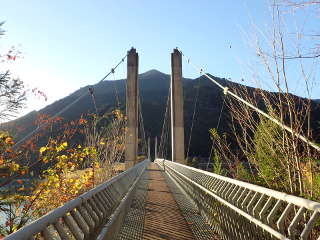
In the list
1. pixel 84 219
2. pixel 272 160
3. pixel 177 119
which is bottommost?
pixel 84 219

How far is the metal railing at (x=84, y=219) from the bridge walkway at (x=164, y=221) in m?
0.64

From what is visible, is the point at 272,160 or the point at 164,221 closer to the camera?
the point at 164,221

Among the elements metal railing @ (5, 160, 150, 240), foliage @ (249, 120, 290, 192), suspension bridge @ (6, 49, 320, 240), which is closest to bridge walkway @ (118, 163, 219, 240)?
suspension bridge @ (6, 49, 320, 240)

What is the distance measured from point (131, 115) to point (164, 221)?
1528cm

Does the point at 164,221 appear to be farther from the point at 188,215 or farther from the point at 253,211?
the point at 253,211

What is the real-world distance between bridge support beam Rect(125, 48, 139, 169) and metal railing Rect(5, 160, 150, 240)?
15.6 meters

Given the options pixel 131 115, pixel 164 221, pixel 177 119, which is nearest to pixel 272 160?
pixel 164 221

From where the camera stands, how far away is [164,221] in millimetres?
8125

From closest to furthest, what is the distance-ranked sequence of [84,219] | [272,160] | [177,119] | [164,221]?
1. [84,219]
2. [164,221]
3. [272,160]
4. [177,119]

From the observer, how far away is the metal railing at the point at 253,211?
129 inches

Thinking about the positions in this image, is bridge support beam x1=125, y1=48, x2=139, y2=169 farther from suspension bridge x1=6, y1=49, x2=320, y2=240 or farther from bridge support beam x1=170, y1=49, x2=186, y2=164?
suspension bridge x1=6, y1=49, x2=320, y2=240

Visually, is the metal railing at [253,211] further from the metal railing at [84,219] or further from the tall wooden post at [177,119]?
the tall wooden post at [177,119]

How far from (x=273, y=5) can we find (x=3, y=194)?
510 cm

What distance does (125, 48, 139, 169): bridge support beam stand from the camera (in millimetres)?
22722
